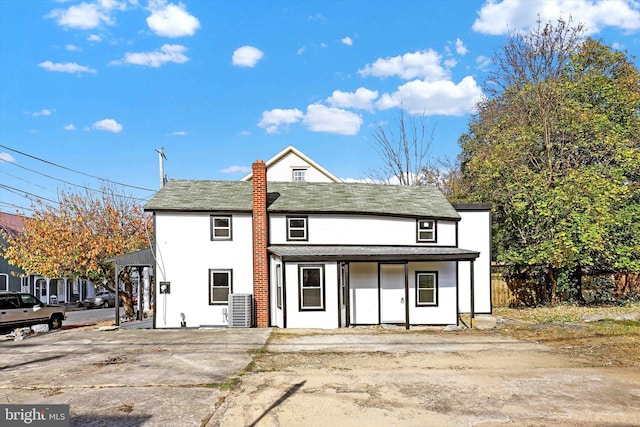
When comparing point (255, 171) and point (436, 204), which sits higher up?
point (255, 171)

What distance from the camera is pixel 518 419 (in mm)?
7059

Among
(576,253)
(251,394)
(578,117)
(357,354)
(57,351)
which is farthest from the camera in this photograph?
(578,117)

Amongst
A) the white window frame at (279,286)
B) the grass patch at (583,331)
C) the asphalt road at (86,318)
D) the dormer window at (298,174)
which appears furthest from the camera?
the dormer window at (298,174)

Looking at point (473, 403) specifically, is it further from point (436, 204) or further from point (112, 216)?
point (112, 216)

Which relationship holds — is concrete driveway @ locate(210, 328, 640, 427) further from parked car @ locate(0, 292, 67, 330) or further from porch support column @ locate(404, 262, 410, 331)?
parked car @ locate(0, 292, 67, 330)

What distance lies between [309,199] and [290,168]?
1515 cm

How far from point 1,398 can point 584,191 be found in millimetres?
22884

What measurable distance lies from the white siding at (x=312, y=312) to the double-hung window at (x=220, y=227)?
3.17 m

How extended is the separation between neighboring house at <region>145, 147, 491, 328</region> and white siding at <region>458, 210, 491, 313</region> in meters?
1.04

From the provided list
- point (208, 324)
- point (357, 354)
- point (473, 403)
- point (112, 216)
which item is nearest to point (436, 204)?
point (357, 354)

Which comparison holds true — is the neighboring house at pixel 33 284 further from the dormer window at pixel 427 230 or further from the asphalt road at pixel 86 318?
the dormer window at pixel 427 230

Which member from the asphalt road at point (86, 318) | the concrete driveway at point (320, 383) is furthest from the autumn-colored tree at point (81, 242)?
the concrete driveway at point (320, 383)

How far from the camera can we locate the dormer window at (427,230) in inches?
752

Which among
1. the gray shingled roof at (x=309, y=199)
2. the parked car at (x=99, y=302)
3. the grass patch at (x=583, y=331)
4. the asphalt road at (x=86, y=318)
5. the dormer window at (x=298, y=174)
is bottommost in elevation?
the parked car at (x=99, y=302)
